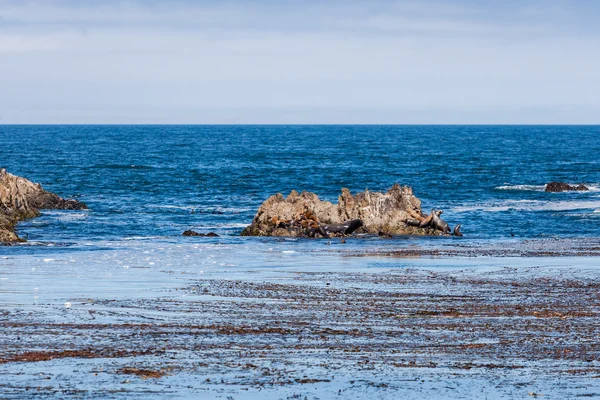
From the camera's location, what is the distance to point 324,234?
34219 mm

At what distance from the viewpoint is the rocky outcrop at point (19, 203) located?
105 feet

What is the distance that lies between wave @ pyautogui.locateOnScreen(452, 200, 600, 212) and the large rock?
10194 millimetres

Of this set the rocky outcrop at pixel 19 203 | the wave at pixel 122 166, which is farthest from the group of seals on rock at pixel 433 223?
the wave at pixel 122 166

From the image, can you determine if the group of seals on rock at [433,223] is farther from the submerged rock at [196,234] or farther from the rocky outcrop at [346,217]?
the submerged rock at [196,234]

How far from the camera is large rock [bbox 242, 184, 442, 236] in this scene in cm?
3528

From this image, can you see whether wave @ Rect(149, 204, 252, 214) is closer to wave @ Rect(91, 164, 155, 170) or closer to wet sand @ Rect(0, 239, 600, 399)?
wet sand @ Rect(0, 239, 600, 399)

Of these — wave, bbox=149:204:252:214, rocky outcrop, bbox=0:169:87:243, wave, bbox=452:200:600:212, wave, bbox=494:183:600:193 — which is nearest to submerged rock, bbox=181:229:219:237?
rocky outcrop, bbox=0:169:87:243

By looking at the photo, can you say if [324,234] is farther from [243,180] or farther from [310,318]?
[243,180]

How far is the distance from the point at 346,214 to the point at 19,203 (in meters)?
14.6

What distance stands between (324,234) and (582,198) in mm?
23451

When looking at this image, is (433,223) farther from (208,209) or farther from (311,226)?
(208,209)

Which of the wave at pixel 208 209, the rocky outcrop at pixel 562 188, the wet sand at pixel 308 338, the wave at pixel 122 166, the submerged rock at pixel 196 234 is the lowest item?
the wave at pixel 208 209

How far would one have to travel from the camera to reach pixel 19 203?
40.5 m

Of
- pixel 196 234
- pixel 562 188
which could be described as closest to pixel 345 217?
pixel 196 234
